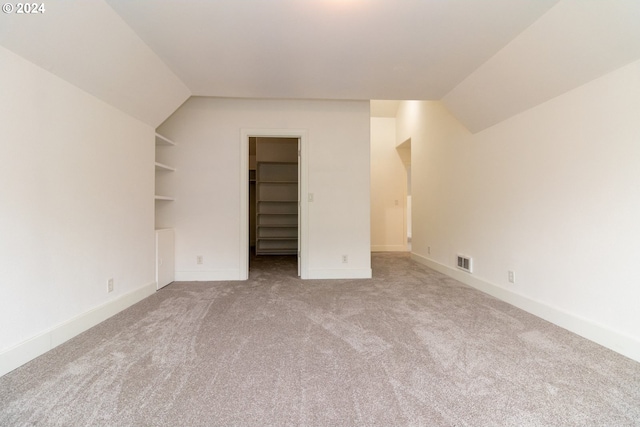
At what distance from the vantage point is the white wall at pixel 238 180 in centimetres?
350

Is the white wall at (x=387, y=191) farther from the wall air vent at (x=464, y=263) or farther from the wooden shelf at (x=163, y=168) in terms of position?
the wooden shelf at (x=163, y=168)

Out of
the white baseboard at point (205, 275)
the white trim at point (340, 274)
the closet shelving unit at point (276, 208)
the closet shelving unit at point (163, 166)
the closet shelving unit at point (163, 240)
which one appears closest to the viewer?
the closet shelving unit at point (163, 240)

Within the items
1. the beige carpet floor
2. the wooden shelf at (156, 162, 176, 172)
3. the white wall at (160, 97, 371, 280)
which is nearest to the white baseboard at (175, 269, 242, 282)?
the white wall at (160, 97, 371, 280)

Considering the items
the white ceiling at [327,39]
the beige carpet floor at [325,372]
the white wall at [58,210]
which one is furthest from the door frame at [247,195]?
the white wall at [58,210]

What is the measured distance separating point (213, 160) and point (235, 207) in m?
0.71

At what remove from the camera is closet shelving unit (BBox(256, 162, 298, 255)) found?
6020mm

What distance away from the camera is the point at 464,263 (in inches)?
133

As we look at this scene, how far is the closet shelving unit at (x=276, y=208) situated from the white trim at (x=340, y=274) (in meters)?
2.46

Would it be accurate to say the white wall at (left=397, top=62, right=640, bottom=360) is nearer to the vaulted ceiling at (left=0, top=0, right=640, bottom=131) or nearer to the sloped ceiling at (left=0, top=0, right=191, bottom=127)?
the vaulted ceiling at (left=0, top=0, right=640, bottom=131)

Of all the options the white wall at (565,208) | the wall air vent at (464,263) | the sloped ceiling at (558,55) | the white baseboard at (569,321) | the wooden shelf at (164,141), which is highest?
the sloped ceiling at (558,55)

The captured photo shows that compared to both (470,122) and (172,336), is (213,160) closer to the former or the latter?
(172,336)

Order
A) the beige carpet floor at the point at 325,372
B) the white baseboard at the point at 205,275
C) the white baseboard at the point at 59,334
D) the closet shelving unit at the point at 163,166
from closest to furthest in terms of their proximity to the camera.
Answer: the beige carpet floor at the point at 325,372, the white baseboard at the point at 59,334, the closet shelving unit at the point at 163,166, the white baseboard at the point at 205,275

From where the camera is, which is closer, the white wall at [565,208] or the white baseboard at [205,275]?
the white wall at [565,208]

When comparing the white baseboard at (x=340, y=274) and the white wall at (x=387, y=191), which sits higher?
the white wall at (x=387, y=191)
